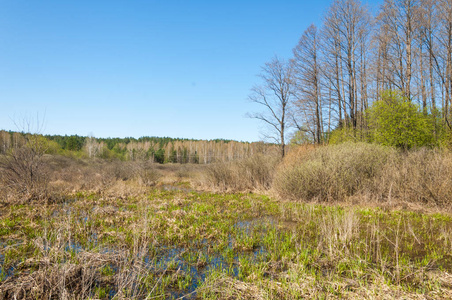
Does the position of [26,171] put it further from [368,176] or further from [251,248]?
[368,176]

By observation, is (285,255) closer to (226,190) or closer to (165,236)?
(165,236)

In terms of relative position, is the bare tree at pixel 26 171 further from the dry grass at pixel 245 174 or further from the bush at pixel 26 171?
the dry grass at pixel 245 174

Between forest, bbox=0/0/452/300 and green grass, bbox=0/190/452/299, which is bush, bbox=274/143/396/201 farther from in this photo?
Result: green grass, bbox=0/190/452/299

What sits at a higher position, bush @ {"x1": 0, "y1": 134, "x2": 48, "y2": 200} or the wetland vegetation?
bush @ {"x1": 0, "y1": 134, "x2": 48, "y2": 200}

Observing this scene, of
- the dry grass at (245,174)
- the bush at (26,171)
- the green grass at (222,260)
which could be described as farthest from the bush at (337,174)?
the bush at (26,171)

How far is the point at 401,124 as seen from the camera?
50.5ft

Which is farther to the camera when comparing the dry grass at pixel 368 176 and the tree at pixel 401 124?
the tree at pixel 401 124

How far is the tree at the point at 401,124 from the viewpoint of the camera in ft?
50.4

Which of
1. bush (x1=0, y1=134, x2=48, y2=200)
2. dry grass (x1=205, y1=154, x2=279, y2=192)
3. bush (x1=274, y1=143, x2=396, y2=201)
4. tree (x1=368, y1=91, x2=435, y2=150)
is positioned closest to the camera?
bush (x1=0, y1=134, x2=48, y2=200)

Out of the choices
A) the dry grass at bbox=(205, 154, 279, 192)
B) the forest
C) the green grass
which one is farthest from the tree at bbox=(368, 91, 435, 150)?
the green grass

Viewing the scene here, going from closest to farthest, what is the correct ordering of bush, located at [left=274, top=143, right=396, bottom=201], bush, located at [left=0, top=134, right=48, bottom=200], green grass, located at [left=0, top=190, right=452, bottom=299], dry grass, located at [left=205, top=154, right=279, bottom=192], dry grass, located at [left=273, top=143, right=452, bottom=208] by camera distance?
green grass, located at [left=0, top=190, right=452, bottom=299]
dry grass, located at [left=273, top=143, right=452, bottom=208]
bush, located at [left=0, top=134, right=48, bottom=200]
bush, located at [left=274, top=143, right=396, bottom=201]
dry grass, located at [left=205, top=154, right=279, bottom=192]

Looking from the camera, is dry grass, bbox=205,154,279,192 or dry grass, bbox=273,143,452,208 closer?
dry grass, bbox=273,143,452,208

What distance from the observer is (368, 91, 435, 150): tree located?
50.4 ft

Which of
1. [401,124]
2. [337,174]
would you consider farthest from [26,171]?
[401,124]
